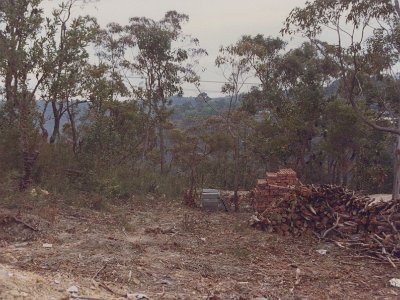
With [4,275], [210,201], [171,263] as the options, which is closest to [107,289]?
[4,275]

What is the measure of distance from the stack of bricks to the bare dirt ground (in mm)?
965

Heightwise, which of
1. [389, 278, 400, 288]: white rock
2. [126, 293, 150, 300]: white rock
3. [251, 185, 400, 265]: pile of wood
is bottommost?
[126, 293, 150, 300]: white rock

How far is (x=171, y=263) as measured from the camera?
6.91 meters

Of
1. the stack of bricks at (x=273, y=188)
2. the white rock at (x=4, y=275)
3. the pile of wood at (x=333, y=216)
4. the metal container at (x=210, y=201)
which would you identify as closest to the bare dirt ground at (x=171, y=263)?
the white rock at (x=4, y=275)

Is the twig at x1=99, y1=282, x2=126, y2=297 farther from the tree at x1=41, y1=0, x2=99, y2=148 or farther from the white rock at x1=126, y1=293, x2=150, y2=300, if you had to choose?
the tree at x1=41, y1=0, x2=99, y2=148

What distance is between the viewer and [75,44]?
11.2m

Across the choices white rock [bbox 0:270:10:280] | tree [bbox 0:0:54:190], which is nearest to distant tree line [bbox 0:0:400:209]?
tree [bbox 0:0:54:190]

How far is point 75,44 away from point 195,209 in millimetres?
4929

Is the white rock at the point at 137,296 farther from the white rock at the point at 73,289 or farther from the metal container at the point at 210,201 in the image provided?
the metal container at the point at 210,201

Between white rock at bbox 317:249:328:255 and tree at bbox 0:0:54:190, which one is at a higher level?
tree at bbox 0:0:54:190

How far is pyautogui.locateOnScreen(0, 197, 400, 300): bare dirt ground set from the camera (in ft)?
18.5

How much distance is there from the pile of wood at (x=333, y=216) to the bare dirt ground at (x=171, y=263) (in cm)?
32

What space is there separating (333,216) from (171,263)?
12.1 feet

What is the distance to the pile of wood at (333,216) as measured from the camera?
848cm
